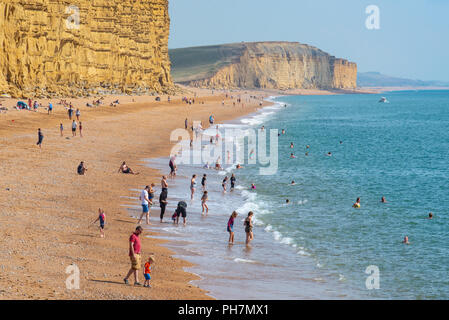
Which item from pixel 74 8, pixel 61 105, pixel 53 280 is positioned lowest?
pixel 53 280

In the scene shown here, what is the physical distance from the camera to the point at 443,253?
58.6 feet

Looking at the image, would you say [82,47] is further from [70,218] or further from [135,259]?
[135,259]

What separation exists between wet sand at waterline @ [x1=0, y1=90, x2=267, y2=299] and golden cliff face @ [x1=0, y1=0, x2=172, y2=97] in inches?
549

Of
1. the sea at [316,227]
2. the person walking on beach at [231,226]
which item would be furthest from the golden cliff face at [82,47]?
the person walking on beach at [231,226]

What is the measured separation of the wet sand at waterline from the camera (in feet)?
38.3

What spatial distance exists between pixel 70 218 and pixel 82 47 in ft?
180

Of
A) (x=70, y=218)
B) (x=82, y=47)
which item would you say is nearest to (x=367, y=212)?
(x=70, y=218)

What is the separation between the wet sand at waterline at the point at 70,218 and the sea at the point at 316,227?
3.41ft

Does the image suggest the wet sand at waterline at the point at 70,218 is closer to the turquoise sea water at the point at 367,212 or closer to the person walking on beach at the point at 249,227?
the person walking on beach at the point at 249,227

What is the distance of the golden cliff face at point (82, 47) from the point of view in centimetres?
5094

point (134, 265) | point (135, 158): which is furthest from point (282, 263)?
point (135, 158)

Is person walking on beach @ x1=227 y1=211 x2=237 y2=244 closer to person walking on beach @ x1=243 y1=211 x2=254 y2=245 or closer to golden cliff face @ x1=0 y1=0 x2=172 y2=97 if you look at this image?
person walking on beach @ x1=243 y1=211 x2=254 y2=245
